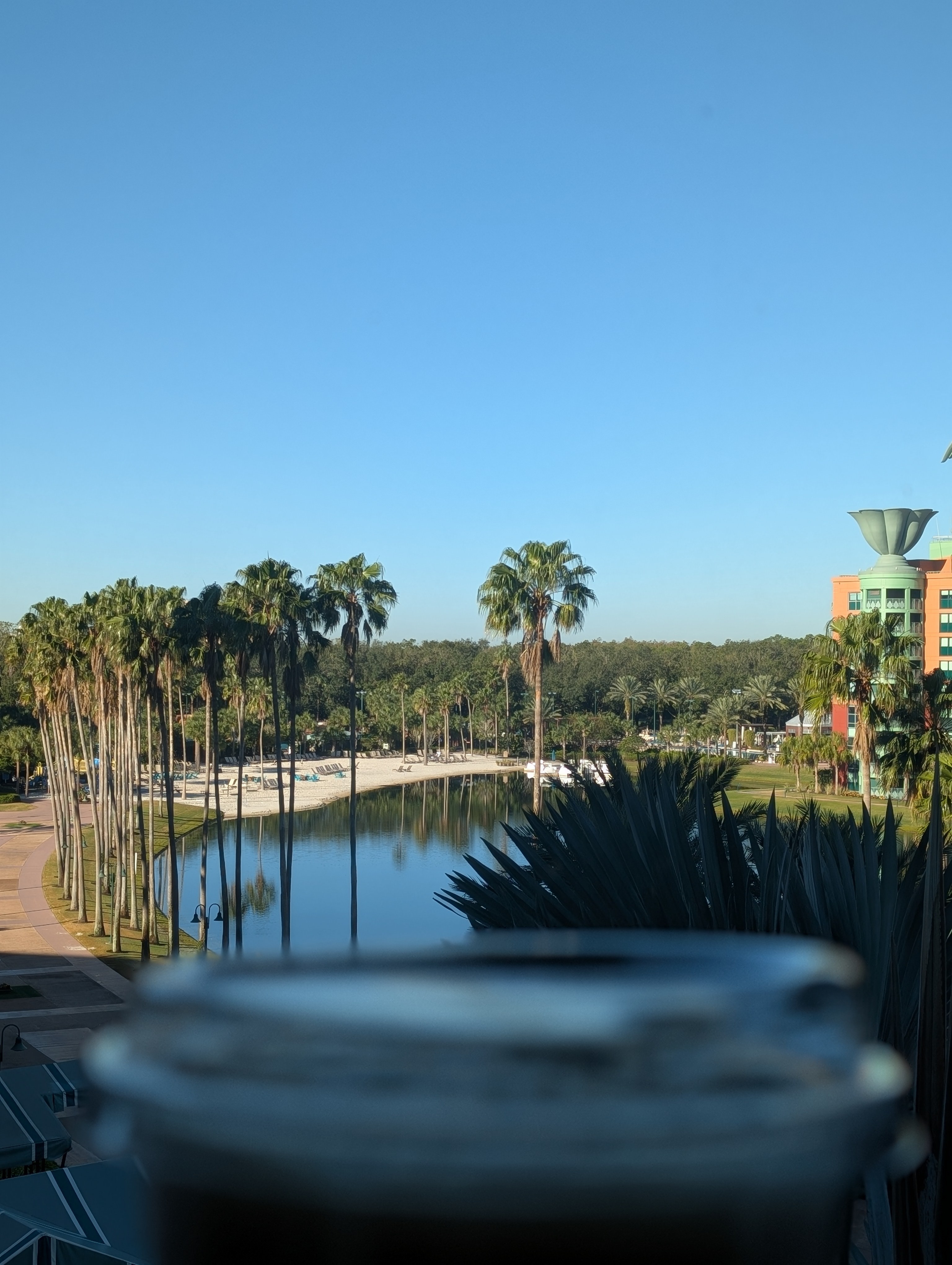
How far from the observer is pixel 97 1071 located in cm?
55

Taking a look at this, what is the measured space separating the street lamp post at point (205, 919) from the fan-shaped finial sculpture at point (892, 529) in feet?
152

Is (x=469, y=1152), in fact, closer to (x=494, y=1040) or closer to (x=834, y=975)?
(x=494, y=1040)

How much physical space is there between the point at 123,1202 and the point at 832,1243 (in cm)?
958

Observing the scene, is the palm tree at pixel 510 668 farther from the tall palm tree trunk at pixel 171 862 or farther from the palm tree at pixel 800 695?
the tall palm tree trunk at pixel 171 862

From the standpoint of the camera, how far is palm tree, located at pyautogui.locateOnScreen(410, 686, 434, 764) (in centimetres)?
9538

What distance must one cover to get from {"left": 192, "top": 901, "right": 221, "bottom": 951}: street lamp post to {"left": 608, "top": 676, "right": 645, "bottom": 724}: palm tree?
63710 millimetres

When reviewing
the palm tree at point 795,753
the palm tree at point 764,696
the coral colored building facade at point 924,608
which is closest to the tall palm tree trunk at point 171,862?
the palm tree at point 795,753

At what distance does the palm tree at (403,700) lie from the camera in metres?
97.2

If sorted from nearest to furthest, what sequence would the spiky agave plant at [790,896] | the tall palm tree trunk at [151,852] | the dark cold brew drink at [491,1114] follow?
the dark cold brew drink at [491,1114] < the spiky agave plant at [790,896] < the tall palm tree trunk at [151,852]

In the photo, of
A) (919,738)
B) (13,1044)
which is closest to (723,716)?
(919,738)

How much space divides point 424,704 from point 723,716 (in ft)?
92.1

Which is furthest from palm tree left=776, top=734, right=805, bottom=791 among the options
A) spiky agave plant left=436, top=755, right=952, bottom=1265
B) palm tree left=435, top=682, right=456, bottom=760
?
palm tree left=435, top=682, right=456, bottom=760

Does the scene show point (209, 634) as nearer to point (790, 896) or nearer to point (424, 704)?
point (790, 896)

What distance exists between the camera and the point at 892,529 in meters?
65.5
